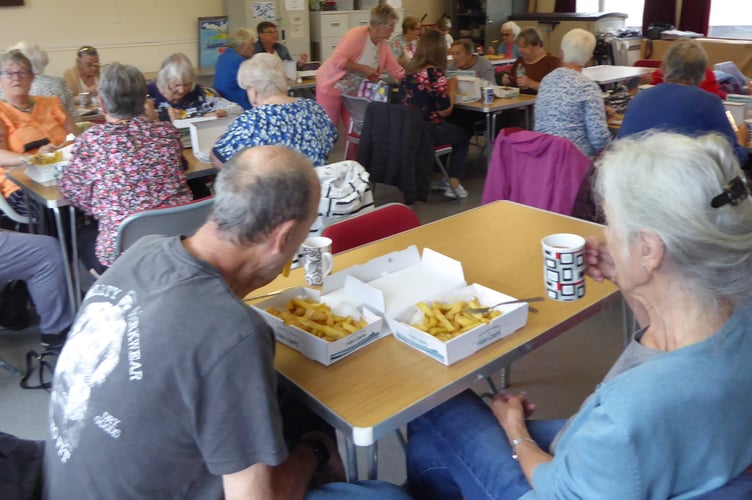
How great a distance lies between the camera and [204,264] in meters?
1.25

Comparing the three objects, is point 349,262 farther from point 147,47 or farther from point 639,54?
point 639,54

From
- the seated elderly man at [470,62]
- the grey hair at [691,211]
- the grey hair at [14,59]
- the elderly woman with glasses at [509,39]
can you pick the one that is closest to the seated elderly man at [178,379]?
the grey hair at [691,211]

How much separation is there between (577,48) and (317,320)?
3161mm

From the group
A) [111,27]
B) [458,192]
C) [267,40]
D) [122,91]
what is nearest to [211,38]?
[111,27]

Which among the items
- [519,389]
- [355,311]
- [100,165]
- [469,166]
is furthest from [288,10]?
[355,311]

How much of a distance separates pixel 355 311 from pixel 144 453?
591 millimetres

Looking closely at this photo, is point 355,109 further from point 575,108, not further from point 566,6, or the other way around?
point 566,6

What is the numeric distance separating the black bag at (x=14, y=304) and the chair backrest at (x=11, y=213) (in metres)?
0.46

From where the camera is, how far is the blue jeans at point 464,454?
140 cm

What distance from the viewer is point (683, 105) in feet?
10.6

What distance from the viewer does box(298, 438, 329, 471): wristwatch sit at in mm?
1472

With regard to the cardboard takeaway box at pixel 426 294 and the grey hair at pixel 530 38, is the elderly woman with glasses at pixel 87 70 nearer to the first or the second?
the grey hair at pixel 530 38

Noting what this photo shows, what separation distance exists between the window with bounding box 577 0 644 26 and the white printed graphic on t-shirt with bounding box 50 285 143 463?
1003 centimetres

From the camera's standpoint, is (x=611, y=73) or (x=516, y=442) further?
(x=611, y=73)
